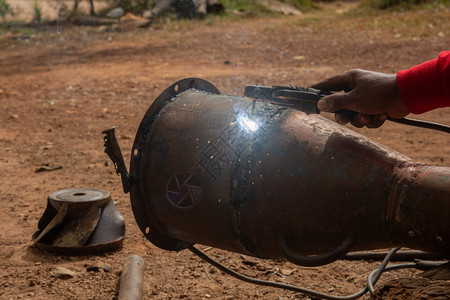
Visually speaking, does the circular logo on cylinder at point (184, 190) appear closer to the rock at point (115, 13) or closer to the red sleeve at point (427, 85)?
the red sleeve at point (427, 85)

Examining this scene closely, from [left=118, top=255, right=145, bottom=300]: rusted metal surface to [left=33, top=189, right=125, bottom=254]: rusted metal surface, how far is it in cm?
31

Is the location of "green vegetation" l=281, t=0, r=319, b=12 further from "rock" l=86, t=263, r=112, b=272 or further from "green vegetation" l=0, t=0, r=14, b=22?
"rock" l=86, t=263, r=112, b=272

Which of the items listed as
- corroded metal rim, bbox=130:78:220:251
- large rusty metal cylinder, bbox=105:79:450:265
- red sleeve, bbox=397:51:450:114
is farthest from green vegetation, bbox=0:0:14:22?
red sleeve, bbox=397:51:450:114

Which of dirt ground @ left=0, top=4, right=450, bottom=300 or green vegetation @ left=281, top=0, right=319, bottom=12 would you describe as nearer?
dirt ground @ left=0, top=4, right=450, bottom=300

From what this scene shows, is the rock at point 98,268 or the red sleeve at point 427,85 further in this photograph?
the rock at point 98,268

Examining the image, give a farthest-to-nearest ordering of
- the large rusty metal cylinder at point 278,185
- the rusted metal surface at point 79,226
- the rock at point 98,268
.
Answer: the rusted metal surface at point 79,226, the rock at point 98,268, the large rusty metal cylinder at point 278,185

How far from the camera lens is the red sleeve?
5.86ft

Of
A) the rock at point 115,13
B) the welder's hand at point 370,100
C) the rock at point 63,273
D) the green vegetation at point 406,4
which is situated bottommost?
the rock at point 63,273

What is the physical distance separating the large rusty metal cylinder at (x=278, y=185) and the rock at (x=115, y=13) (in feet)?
36.2

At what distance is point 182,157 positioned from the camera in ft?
6.39

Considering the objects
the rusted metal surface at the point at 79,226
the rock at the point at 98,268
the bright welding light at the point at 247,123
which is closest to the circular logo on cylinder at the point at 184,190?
the bright welding light at the point at 247,123

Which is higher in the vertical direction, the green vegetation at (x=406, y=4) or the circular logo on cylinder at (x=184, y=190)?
the green vegetation at (x=406, y=4)

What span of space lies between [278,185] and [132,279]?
3.87 feet

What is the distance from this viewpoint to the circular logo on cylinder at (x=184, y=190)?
1906 millimetres
